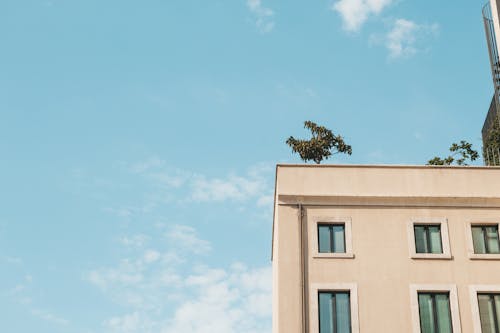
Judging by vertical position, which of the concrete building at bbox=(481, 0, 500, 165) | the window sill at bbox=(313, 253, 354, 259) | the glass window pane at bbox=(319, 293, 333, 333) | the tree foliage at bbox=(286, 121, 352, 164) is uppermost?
the concrete building at bbox=(481, 0, 500, 165)

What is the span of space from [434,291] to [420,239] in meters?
2.07

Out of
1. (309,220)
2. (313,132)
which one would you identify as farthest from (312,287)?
(313,132)

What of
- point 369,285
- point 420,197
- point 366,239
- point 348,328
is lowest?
point 348,328

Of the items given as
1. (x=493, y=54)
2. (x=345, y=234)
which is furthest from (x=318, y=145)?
(x=493, y=54)

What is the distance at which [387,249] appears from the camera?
85.3 feet

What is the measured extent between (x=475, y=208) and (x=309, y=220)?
6.13 meters

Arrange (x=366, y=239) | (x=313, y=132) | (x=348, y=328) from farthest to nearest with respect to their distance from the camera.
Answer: (x=313, y=132) < (x=366, y=239) < (x=348, y=328)

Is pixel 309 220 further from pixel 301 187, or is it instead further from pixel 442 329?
pixel 442 329

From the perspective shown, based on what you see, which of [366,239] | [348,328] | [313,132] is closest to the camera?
[348,328]

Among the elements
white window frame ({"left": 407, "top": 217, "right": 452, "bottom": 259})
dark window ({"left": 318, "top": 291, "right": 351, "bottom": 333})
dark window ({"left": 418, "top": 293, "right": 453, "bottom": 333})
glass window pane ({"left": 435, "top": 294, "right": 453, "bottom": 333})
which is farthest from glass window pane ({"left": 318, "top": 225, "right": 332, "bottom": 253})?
glass window pane ({"left": 435, "top": 294, "right": 453, "bottom": 333})

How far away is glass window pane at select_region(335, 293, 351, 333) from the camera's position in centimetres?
2455

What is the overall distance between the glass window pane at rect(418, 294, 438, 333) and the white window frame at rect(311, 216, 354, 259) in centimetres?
283

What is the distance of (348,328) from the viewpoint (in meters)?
24.5

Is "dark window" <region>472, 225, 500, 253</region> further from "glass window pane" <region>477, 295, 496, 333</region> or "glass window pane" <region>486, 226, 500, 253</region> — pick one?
"glass window pane" <region>477, 295, 496, 333</region>
